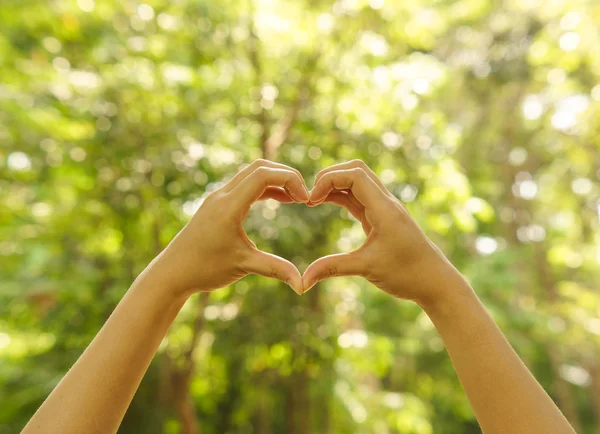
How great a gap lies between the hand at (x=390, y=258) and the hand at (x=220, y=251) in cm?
10

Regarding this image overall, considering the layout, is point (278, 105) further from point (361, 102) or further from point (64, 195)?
point (64, 195)

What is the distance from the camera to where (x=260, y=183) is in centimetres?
91

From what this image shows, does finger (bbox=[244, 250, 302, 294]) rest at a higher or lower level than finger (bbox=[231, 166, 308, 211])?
lower

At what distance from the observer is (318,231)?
3.13m

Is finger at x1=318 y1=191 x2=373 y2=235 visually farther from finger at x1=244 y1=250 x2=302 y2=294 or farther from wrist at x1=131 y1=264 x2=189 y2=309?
wrist at x1=131 y1=264 x2=189 y2=309

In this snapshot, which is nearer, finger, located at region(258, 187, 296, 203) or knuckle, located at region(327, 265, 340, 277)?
knuckle, located at region(327, 265, 340, 277)

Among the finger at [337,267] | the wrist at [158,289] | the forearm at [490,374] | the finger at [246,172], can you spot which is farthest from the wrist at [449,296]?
the wrist at [158,289]

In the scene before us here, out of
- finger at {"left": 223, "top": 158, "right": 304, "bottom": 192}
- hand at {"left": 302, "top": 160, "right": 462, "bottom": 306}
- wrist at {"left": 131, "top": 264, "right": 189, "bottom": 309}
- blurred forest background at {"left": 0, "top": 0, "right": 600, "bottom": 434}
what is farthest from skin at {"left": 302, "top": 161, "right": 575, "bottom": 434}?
blurred forest background at {"left": 0, "top": 0, "right": 600, "bottom": 434}

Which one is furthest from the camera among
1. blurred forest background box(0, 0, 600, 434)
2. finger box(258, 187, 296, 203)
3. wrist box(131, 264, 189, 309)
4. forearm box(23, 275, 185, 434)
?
blurred forest background box(0, 0, 600, 434)

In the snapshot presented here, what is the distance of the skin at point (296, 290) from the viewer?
0.79 m

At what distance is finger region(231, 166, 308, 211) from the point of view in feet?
2.97

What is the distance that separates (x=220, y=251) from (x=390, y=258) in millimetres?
365

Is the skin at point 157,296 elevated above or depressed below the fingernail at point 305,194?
below

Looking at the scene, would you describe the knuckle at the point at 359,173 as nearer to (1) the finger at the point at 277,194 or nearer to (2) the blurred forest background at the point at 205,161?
(1) the finger at the point at 277,194
